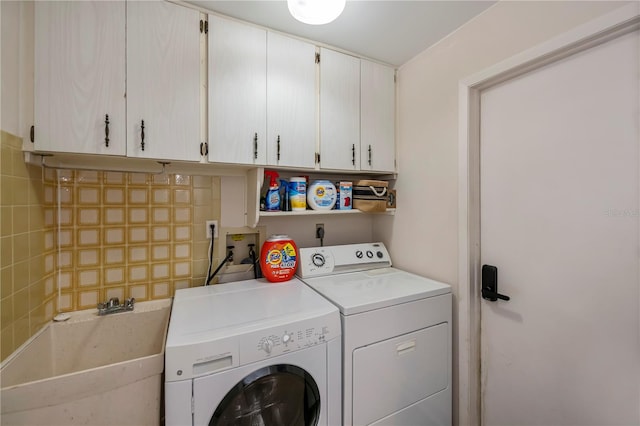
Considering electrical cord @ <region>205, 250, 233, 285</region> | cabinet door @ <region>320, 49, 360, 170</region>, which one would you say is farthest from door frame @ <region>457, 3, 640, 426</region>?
electrical cord @ <region>205, 250, 233, 285</region>

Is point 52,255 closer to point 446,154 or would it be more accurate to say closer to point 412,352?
Answer: point 412,352

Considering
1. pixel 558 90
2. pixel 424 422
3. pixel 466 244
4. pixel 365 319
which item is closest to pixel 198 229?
pixel 365 319

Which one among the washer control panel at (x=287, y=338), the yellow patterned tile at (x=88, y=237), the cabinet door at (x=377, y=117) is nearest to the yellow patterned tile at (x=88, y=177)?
the yellow patterned tile at (x=88, y=237)

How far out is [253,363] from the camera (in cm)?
101

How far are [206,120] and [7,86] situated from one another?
2.30 feet

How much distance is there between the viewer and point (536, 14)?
1183 millimetres

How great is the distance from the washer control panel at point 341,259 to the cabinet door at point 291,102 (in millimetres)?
598

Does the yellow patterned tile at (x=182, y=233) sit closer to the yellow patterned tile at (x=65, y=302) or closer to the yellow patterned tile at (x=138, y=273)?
the yellow patterned tile at (x=138, y=273)

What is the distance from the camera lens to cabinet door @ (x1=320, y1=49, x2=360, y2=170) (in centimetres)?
166

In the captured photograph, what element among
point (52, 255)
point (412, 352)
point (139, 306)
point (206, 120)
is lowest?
point (412, 352)

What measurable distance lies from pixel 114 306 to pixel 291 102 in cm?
150

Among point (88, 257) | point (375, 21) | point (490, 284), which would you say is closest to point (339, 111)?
point (375, 21)

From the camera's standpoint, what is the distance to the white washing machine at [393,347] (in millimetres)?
1225

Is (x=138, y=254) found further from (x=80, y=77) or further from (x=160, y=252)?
(x=80, y=77)
